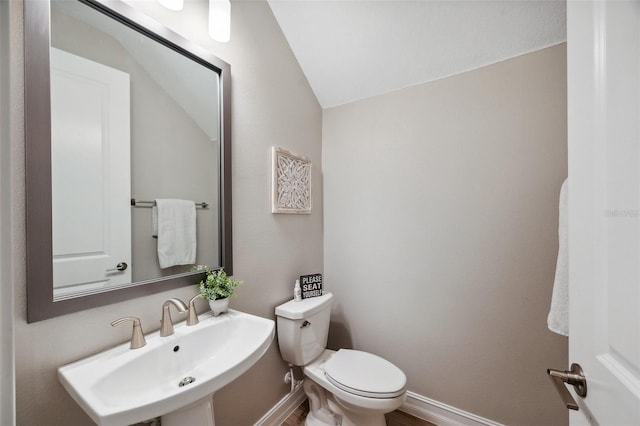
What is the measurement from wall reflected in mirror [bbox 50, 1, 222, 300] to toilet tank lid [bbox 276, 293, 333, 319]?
0.50 metres

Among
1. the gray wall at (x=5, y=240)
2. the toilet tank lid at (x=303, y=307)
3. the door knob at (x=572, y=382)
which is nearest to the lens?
the gray wall at (x=5, y=240)

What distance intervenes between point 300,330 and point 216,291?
595mm

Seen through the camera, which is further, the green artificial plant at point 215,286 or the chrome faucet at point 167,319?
the green artificial plant at point 215,286

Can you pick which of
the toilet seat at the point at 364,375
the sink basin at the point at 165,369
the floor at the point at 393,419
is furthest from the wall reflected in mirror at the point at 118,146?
the floor at the point at 393,419

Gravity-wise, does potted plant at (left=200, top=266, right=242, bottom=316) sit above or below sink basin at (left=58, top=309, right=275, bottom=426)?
above

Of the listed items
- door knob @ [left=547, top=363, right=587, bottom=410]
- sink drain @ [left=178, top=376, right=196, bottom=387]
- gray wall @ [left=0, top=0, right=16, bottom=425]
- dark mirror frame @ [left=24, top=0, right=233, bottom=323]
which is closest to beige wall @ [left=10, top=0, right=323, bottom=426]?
dark mirror frame @ [left=24, top=0, right=233, bottom=323]

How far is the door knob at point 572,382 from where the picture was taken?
53 centimetres

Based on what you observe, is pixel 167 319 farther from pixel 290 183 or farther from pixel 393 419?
pixel 393 419

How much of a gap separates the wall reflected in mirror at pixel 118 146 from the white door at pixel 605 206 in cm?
128

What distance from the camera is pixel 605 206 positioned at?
1.56 feet

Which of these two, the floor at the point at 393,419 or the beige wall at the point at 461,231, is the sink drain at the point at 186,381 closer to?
the floor at the point at 393,419

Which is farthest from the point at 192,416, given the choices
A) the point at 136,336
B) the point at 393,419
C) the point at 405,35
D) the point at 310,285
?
the point at 405,35

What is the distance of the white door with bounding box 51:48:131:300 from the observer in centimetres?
79

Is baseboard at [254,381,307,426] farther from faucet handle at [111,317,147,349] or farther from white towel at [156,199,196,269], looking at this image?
white towel at [156,199,196,269]
